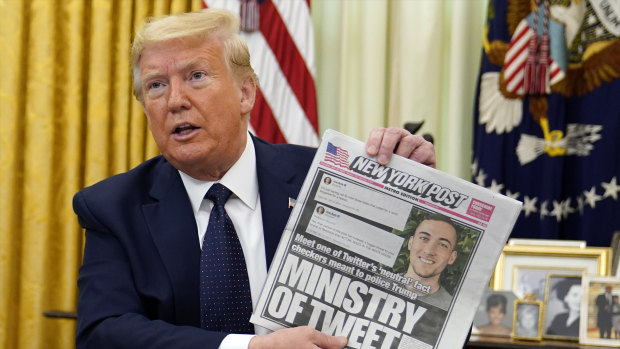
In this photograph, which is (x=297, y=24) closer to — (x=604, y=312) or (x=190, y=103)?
(x=604, y=312)

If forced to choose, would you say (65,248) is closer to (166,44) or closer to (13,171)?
(13,171)

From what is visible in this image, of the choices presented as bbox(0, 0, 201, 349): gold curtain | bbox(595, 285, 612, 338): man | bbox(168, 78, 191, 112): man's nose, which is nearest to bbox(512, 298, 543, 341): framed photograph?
bbox(595, 285, 612, 338): man

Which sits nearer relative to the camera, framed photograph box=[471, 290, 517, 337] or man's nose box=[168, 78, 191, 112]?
man's nose box=[168, 78, 191, 112]

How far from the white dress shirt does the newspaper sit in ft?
0.85

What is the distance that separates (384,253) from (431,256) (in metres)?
0.09

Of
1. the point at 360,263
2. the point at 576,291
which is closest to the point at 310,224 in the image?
the point at 360,263

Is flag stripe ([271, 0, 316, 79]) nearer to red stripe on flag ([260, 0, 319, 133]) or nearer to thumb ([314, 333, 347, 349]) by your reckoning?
red stripe on flag ([260, 0, 319, 133])

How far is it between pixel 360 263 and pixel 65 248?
259 cm

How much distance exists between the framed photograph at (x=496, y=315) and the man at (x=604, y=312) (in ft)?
0.90

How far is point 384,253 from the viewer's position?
61.2 inches

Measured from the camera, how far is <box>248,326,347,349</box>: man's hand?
1.48m

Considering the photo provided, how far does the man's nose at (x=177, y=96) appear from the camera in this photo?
1.77 metres

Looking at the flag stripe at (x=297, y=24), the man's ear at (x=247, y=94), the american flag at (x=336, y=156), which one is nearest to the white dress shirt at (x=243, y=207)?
the man's ear at (x=247, y=94)

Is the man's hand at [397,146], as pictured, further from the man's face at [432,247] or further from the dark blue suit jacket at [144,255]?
the dark blue suit jacket at [144,255]
